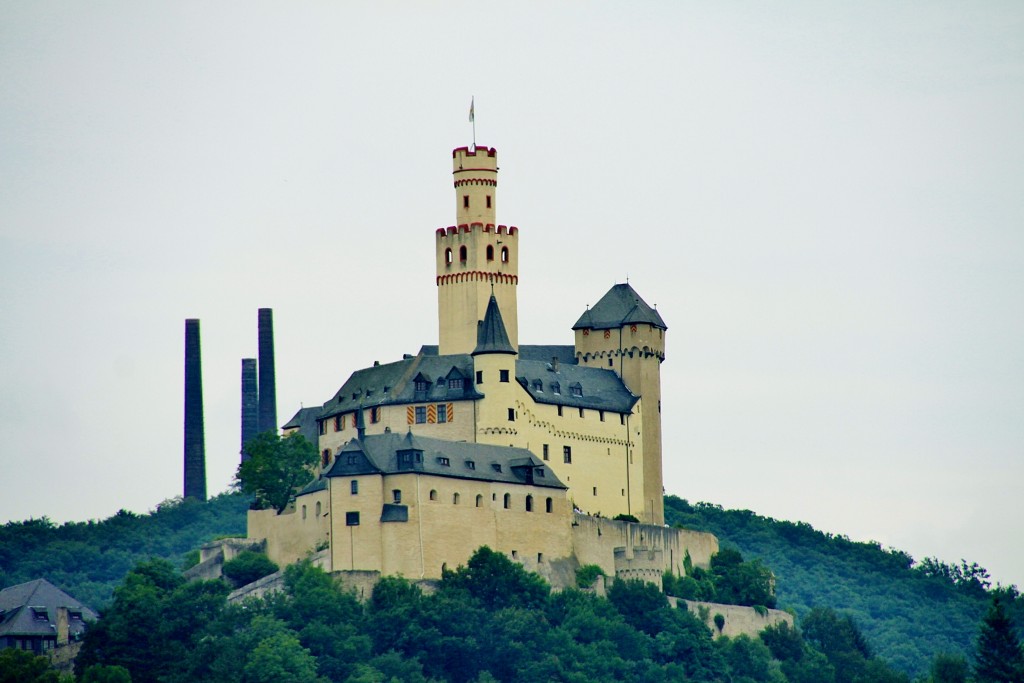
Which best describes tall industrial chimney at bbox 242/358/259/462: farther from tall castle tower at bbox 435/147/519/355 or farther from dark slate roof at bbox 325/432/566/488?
dark slate roof at bbox 325/432/566/488

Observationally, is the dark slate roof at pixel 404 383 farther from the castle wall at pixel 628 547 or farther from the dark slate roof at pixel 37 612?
the dark slate roof at pixel 37 612

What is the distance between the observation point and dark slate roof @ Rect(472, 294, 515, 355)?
11488 centimetres

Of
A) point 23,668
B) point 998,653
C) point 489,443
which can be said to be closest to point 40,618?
point 23,668

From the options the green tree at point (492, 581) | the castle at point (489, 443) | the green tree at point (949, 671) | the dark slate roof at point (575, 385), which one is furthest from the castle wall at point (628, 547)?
the green tree at point (949, 671)

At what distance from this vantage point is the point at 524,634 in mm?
109125

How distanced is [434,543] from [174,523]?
49.7 meters

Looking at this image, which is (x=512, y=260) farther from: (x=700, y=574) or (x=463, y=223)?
(x=700, y=574)

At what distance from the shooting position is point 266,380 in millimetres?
154125

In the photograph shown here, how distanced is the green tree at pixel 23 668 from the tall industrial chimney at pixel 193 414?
163 ft

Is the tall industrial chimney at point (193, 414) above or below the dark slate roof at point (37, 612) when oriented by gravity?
above

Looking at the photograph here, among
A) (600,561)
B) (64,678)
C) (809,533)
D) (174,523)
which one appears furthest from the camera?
(809,533)

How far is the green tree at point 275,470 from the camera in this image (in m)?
116

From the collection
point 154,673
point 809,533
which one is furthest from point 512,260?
point 809,533

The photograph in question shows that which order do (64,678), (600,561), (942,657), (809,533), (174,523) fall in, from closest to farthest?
(64,678)
(600,561)
(942,657)
(174,523)
(809,533)
